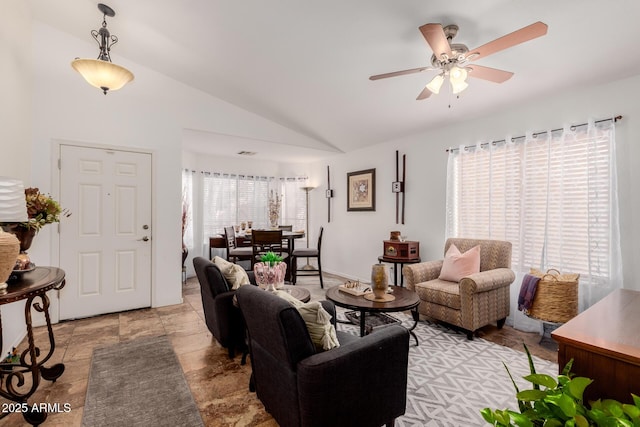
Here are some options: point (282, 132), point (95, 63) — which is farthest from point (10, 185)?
point (282, 132)

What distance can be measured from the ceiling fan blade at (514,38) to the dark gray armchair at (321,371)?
1.76m

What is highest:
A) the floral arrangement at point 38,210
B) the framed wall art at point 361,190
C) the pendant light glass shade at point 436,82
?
the pendant light glass shade at point 436,82

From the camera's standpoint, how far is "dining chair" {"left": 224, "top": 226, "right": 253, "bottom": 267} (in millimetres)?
4977

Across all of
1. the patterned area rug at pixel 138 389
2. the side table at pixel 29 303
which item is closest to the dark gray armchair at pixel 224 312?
the patterned area rug at pixel 138 389

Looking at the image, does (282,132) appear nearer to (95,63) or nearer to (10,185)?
(95,63)

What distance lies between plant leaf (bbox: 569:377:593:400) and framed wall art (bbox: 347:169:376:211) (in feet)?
13.9

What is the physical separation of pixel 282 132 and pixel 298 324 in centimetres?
380

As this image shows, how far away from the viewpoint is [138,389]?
207 centimetres

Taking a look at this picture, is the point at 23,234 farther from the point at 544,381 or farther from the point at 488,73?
the point at 488,73

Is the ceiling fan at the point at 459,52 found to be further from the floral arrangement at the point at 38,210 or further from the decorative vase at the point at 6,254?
the floral arrangement at the point at 38,210

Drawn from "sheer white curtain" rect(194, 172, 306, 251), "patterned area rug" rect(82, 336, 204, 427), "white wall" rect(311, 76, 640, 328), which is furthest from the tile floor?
"sheer white curtain" rect(194, 172, 306, 251)

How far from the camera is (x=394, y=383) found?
159cm

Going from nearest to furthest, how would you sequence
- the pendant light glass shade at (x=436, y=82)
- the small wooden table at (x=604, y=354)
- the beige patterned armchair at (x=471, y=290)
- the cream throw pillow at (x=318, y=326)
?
the small wooden table at (x=604, y=354), the cream throw pillow at (x=318, y=326), the pendant light glass shade at (x=436, y=82), the beige patterned armchair at (x=471, y=290)

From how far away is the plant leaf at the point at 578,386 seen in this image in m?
0.74
